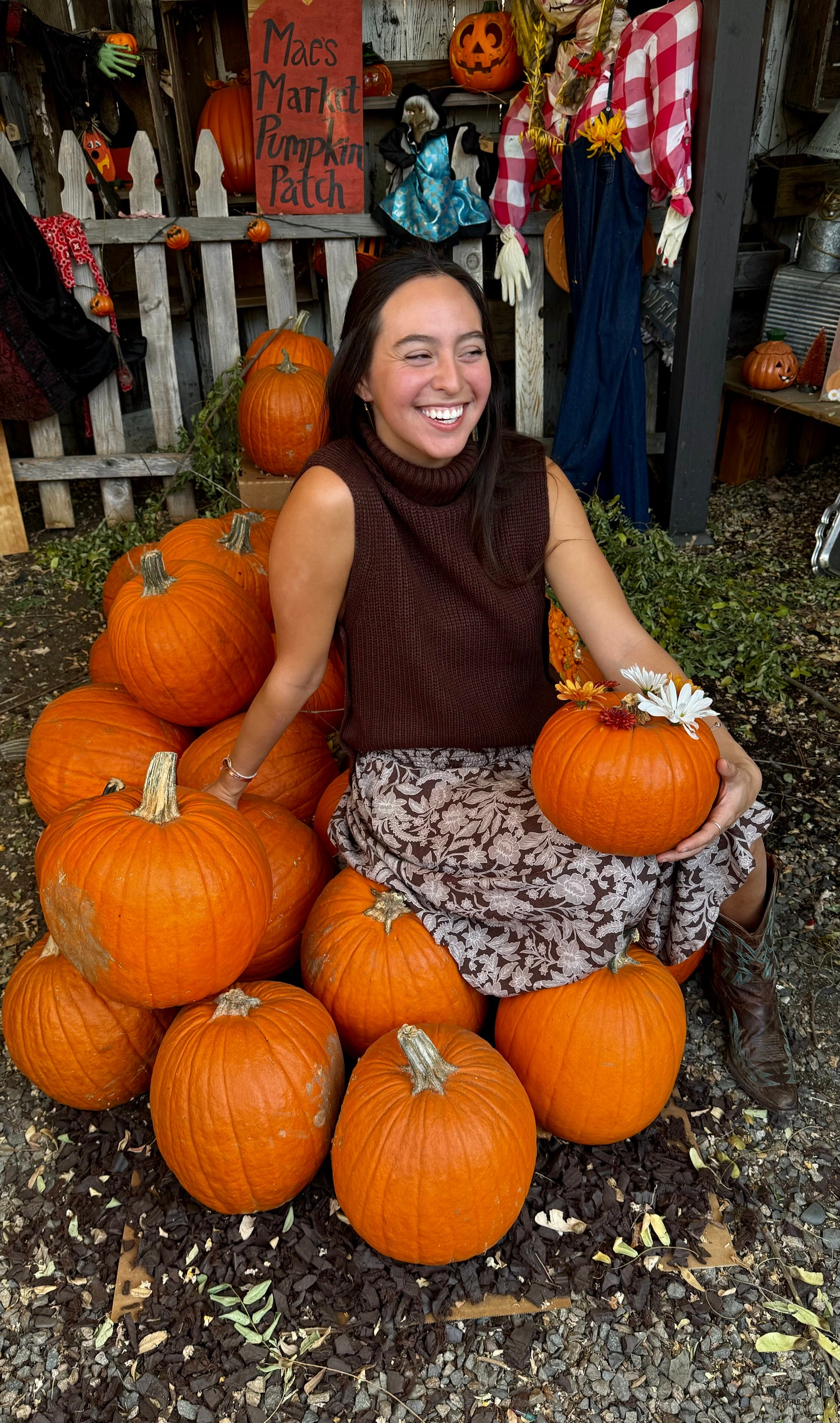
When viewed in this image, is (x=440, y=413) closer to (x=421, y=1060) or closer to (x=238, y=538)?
(x=238, y=538)

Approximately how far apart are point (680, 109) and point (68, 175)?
2.77 metres

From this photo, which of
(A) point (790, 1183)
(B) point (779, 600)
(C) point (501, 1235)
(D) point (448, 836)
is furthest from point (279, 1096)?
(B) point (779, 600)

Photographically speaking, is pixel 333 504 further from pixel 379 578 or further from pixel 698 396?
pixel 698 396

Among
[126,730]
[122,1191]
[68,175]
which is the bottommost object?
[122,1191]

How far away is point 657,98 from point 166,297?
2.41 m

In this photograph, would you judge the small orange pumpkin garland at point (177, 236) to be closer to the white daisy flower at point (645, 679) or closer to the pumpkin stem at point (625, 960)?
the white daisy flower at point (645, 679)

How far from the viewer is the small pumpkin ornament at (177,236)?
4.75 meters

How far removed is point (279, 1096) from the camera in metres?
1.90

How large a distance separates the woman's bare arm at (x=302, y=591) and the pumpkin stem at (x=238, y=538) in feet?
2.76

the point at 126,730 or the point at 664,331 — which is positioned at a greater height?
the point at 664,331

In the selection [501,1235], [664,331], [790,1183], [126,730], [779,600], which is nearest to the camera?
[501,1235]

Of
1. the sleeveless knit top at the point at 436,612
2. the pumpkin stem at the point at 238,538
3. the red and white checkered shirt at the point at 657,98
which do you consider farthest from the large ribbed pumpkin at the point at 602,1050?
the red and white checkered shirt at the point at 657,98

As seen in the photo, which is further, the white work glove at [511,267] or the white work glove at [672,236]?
the white work glove at [511,267]

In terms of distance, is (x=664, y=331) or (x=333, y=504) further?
(x=664, y=331)
